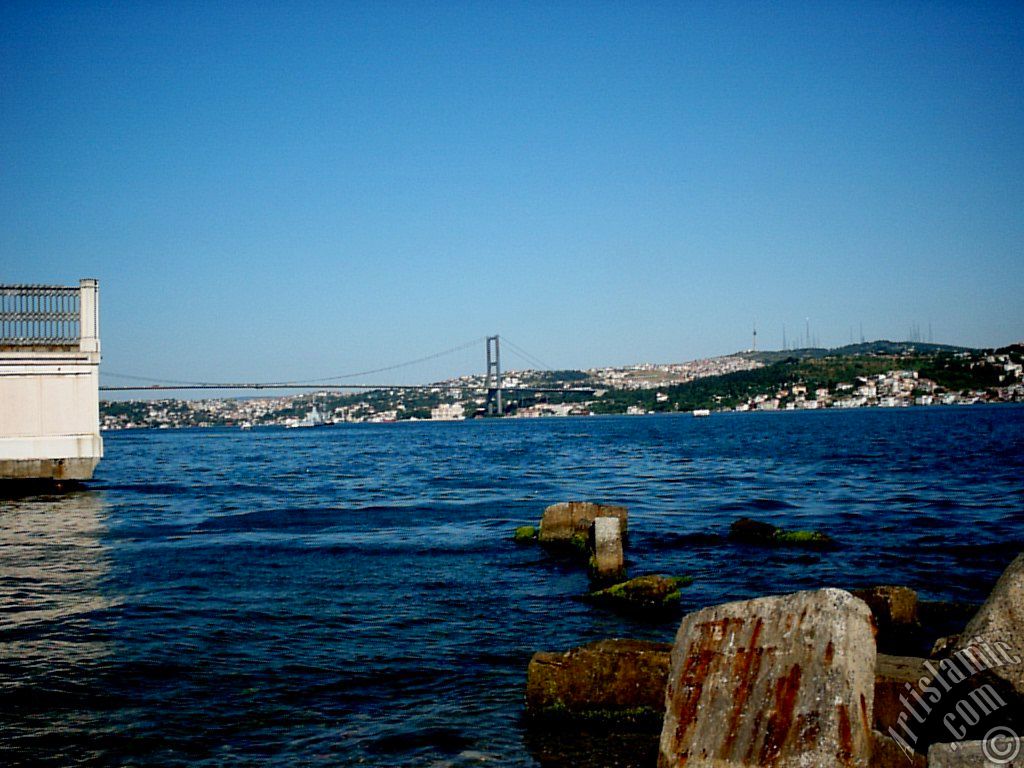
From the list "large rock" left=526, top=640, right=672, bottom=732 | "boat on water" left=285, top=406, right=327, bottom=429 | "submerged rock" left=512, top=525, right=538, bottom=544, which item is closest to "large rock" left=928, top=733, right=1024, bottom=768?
"large rock" left=526, top=640, right=672, bottom=732

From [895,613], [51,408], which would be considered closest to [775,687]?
[895,613]

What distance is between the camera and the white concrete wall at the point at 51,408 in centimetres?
2305

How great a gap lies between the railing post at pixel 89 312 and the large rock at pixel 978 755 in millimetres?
24472

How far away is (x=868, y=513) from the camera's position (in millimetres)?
19953

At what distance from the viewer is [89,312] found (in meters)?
24.2

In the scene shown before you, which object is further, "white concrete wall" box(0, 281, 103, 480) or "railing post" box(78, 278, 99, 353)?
"railing post" box(78, 278, 99, 353)

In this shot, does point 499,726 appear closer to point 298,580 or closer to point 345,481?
point 298,580

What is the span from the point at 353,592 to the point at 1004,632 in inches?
335

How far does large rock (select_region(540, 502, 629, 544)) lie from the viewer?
1600cm

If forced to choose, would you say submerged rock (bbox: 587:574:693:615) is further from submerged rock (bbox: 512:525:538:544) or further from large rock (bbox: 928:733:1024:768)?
large rock (bbox: 928:733:1024:768)

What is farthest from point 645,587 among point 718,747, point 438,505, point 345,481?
point 345,481

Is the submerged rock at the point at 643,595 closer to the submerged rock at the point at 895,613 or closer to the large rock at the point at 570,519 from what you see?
the submerged rock at the point at 895,613

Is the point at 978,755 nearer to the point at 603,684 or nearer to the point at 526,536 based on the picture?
the point at 603,684

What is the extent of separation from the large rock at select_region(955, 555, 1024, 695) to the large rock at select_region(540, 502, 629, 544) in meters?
9.97
